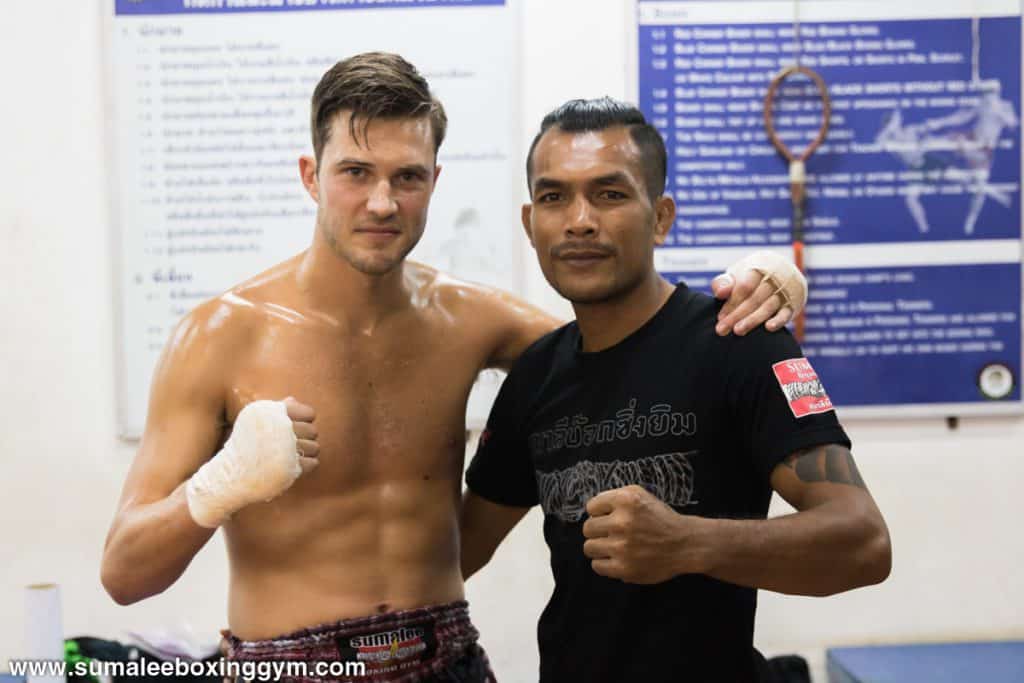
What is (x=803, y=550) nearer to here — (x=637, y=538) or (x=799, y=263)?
(x=637, y=538)

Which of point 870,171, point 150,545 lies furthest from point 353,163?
point 870,171

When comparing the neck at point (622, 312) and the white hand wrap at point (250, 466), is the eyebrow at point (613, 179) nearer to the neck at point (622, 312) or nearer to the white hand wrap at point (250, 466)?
the neck at point (622, 312)

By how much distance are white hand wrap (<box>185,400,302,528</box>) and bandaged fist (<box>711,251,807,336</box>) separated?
0.56 meters

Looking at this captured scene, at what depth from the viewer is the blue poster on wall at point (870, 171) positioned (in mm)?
2271

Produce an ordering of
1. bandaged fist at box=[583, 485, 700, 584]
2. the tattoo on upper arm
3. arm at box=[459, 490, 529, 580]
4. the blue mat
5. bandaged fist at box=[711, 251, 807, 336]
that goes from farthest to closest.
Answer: the blue mat, arm at box=[459, 490, 529, 580], bandaged fist at box=[711, 251, 807, 336], the tattoo on upper arm, bandaged fist at box=[583, 485, 700, 584]

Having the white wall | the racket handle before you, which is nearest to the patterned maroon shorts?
the white wall

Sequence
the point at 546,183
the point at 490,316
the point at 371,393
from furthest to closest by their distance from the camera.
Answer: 1. the point at 490,316
2. the point at 371,393
3. the point at 546,183

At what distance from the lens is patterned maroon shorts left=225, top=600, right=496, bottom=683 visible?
1.46 meters

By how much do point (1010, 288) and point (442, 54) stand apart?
1394mm

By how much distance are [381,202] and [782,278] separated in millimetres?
570

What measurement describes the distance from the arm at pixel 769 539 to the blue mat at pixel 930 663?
45.1 inches

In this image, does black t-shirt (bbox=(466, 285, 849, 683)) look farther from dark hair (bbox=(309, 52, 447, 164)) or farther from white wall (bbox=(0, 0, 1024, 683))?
white wall (bbox=(0, 0, 1024, 683))

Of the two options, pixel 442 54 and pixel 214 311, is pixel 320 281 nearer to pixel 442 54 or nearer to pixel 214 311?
pixel 214 311

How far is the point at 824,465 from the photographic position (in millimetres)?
1161
